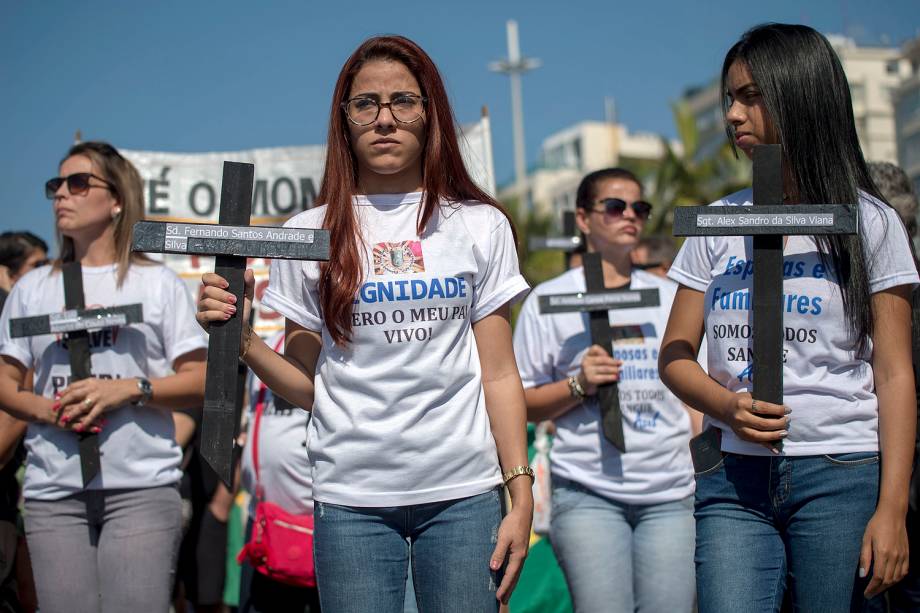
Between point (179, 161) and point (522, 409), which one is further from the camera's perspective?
point (179, 161)

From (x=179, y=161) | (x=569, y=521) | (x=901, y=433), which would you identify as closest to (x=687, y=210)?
(x=901, y=433)

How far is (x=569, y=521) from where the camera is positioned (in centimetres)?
475

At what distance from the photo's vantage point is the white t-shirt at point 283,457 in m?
5.00

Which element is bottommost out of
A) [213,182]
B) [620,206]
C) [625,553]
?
[625,553]

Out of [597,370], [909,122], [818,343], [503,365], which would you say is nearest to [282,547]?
[597,370]

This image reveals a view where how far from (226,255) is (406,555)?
1016 mm

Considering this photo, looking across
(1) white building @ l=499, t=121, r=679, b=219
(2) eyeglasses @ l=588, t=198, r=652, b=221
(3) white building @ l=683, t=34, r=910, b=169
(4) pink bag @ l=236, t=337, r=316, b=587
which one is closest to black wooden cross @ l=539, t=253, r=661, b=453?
(2) eyeglasses @ l=588, t=198, r=652, b=221

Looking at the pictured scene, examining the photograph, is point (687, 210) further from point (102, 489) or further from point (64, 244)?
point (64, 244)

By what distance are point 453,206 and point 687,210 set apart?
0.72 m

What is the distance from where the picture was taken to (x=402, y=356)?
9.60ft

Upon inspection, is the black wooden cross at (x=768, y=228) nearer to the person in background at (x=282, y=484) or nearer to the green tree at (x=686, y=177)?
the person in background at (x=282, y=484)

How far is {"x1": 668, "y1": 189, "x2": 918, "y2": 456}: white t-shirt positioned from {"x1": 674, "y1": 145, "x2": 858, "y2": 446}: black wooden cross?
4.0 inches

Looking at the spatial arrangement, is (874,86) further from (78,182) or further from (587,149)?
(78,182)

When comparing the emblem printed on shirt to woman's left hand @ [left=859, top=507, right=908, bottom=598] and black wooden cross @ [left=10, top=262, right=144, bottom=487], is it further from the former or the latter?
black wooden cross @ [left=10, top=262, right=144, bottom=487]
